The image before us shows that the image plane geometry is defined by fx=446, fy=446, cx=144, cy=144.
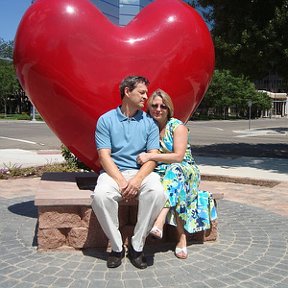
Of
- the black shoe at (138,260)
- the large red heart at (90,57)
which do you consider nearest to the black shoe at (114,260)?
the black shoe at (138,260)

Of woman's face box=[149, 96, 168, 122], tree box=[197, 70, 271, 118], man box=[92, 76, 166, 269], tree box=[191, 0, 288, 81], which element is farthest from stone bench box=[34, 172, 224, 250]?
tree box=[197, 70, 271, 118]

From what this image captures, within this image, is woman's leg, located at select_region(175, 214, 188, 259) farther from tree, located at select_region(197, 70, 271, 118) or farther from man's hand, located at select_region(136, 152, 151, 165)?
tree, located at select_region(197, 70, 271, 118)

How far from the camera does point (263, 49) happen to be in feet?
38.3

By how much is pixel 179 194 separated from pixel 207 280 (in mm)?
812

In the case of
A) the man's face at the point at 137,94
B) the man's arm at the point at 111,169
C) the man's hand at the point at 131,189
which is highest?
the man's face at the point at 137,94

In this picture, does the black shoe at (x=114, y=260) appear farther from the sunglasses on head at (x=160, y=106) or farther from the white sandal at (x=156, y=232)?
the sunglasses on head at (x=160, y=106)

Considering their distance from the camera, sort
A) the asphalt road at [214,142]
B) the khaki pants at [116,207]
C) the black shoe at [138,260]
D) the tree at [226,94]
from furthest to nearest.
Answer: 1. the tree at [226,94]
2. the asphalt road at [214,142]
3. the black shoe at [138,260]
4. the khaki pants at [116,207]

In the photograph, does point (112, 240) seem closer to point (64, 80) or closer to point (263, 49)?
point (64, 80)

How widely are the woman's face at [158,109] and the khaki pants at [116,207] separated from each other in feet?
2.42

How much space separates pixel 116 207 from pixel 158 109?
3.55ft

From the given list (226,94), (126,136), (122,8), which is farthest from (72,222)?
(122,8)

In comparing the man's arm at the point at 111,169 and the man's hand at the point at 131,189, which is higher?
the man's arm at the point at 111,169

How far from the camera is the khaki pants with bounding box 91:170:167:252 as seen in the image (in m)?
3.86

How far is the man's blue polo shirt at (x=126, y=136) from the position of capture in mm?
4238
